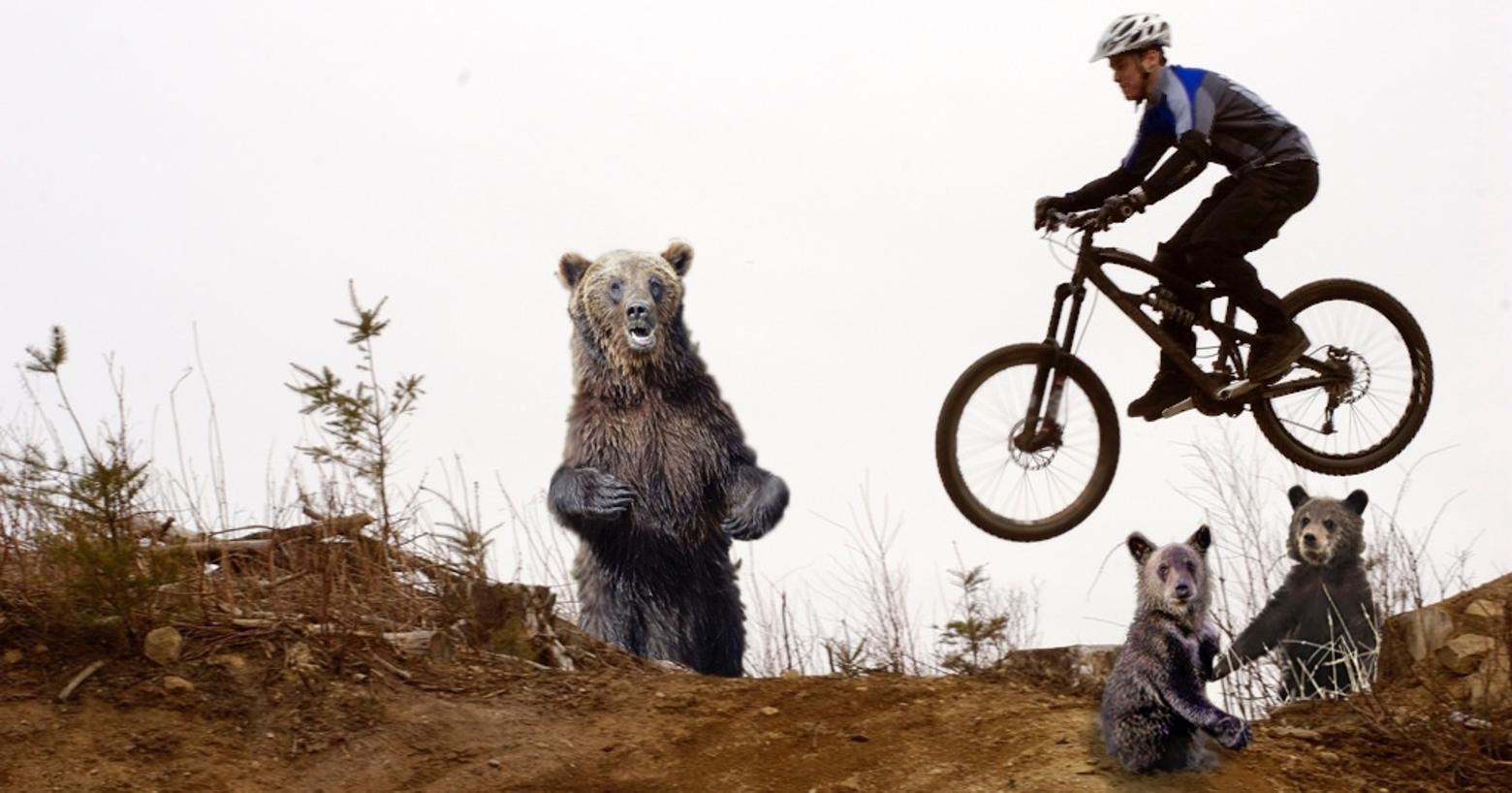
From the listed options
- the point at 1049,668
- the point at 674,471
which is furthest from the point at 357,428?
the point at 1049,668

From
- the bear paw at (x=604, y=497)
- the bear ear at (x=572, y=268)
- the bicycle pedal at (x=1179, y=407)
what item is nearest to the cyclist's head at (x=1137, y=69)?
the bicycle pedal at (x=1179, y=407)

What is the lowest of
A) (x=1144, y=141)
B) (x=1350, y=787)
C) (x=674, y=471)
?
(x=1350, y=787)

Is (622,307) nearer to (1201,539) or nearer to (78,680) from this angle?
(78,680)

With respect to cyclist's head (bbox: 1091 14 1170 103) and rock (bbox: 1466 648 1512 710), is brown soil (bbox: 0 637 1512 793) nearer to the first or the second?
rock (bbox: 1466 648 1512 710)

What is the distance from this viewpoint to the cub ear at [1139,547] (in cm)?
600

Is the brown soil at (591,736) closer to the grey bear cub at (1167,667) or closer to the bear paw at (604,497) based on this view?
the grey bear cub at (1167,667)

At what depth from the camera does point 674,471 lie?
9570 millimetres

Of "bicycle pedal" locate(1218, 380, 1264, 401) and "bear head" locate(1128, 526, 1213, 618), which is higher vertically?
"bicycle pedal" locate(1218, 380, 1264, 401)

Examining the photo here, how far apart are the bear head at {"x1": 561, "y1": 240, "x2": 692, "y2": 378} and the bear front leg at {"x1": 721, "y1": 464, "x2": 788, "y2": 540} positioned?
78cm

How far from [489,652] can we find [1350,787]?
12.0 ft

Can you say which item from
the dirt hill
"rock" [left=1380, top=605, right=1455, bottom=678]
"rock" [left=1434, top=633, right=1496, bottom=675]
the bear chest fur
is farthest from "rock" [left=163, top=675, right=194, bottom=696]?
"rock" [left=1434, top=633, right=1496, bottom=675]

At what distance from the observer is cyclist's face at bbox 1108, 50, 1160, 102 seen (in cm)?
810

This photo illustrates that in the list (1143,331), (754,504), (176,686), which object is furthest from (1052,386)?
(176,686)

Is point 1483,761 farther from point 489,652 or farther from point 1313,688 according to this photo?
point 489,652
